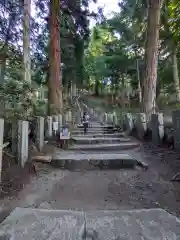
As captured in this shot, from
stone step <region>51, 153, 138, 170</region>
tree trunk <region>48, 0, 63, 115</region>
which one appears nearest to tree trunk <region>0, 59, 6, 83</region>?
stone step <region>51, 153, 138, 170</region>

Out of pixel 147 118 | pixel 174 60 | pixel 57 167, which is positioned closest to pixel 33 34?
pixel 147 118

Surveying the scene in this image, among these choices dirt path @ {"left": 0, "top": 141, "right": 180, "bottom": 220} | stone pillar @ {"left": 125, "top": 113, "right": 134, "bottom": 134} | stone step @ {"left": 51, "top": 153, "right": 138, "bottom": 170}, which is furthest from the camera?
stone pillar @ {"left": 125, "top": 113, "right": 134, "bottom": 134}

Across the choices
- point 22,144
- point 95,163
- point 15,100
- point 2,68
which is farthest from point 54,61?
point 22,144

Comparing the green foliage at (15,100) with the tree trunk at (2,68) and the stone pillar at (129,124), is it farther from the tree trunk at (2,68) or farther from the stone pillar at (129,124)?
the stone pillar at (129,124)

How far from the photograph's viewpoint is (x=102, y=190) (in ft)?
12.0

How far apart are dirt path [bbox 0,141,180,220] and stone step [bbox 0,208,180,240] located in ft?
1.13

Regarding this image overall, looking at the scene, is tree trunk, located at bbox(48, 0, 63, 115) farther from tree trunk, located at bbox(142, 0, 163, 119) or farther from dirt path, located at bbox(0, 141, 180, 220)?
dirt path, located at bbox(0, 141, 180, 220)

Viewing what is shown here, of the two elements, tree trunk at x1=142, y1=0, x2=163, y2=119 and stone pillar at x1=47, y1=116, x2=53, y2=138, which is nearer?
stone pillar at x1=47, y1=116, x2=53, y2=138

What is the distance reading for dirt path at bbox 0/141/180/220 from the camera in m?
3.14

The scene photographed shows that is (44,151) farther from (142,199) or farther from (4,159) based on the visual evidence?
(142,199)

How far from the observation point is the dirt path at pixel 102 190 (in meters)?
3.14

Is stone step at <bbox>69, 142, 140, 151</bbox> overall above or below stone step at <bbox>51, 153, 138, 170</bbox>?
above

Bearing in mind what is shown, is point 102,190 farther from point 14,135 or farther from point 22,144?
point 14,135

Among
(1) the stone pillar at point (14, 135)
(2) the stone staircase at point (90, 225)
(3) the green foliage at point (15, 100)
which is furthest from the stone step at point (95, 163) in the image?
(2) the stone staircase at point (90, 225)
